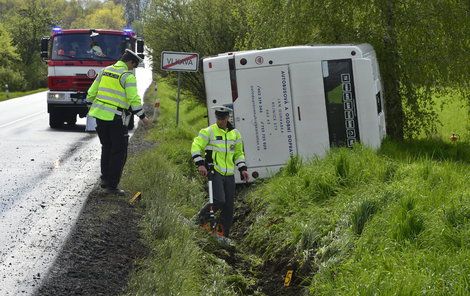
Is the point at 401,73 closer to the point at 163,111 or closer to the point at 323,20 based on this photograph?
the point at 323,20

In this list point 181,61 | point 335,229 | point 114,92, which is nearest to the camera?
point 335,229

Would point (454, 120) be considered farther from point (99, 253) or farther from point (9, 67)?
point (9, 67)

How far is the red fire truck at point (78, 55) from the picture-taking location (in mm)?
19750

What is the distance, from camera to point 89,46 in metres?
19.8

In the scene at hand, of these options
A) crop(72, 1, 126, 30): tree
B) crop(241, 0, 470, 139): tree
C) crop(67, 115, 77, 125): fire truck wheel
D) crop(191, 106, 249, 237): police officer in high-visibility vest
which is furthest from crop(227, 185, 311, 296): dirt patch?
crop(72, 1, 126, 30): tree

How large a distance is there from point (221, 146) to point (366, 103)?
3.21 meters

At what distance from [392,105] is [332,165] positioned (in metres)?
4.79

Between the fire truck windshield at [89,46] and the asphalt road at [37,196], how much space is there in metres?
2.04

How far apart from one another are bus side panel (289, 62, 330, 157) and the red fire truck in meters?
8.37

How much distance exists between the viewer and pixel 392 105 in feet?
47.3

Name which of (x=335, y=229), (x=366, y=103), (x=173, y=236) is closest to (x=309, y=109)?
(x=366, y=103)

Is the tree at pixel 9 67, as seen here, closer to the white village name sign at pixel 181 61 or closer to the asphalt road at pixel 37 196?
the asphalt road at pixel 37 196

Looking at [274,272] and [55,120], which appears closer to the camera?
[274,272]

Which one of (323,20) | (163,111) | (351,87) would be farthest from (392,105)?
(163,111)
